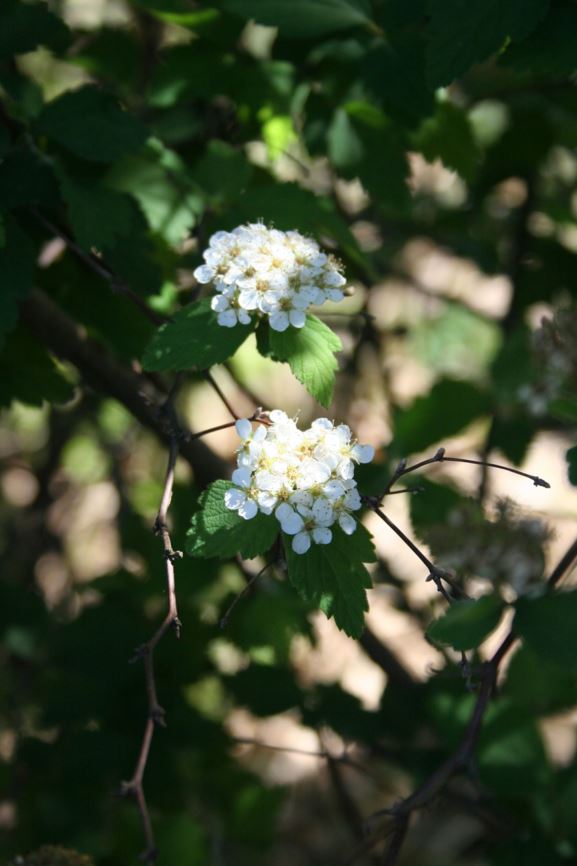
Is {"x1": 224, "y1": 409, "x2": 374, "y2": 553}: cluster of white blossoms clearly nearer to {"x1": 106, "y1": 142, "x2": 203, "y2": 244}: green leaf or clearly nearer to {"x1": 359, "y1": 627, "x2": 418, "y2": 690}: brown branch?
{"x1": 106, "y1": 142, "x2": 203, "y2": 244}: green leaf

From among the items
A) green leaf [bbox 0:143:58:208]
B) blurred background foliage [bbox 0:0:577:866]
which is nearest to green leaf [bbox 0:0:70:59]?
blurred background foliage [bbox 0:0:577:866]

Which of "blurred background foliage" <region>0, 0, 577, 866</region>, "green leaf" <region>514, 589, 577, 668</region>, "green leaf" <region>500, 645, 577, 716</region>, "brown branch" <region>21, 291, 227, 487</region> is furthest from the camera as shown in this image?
"green leaf" <region>500, 645, 577, 716</region>

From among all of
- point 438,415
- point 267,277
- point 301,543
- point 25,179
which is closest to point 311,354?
point 267,277

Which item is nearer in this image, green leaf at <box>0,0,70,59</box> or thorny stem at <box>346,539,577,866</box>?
thorny stem at <box>346,539,577,866</box>

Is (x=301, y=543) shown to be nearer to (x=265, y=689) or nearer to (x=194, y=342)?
(x=194, y=342)

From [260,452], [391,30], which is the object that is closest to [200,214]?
[391,30]

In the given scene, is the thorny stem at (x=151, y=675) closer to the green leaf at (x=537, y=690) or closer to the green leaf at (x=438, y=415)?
the green leaf at (x=438, y=415)
